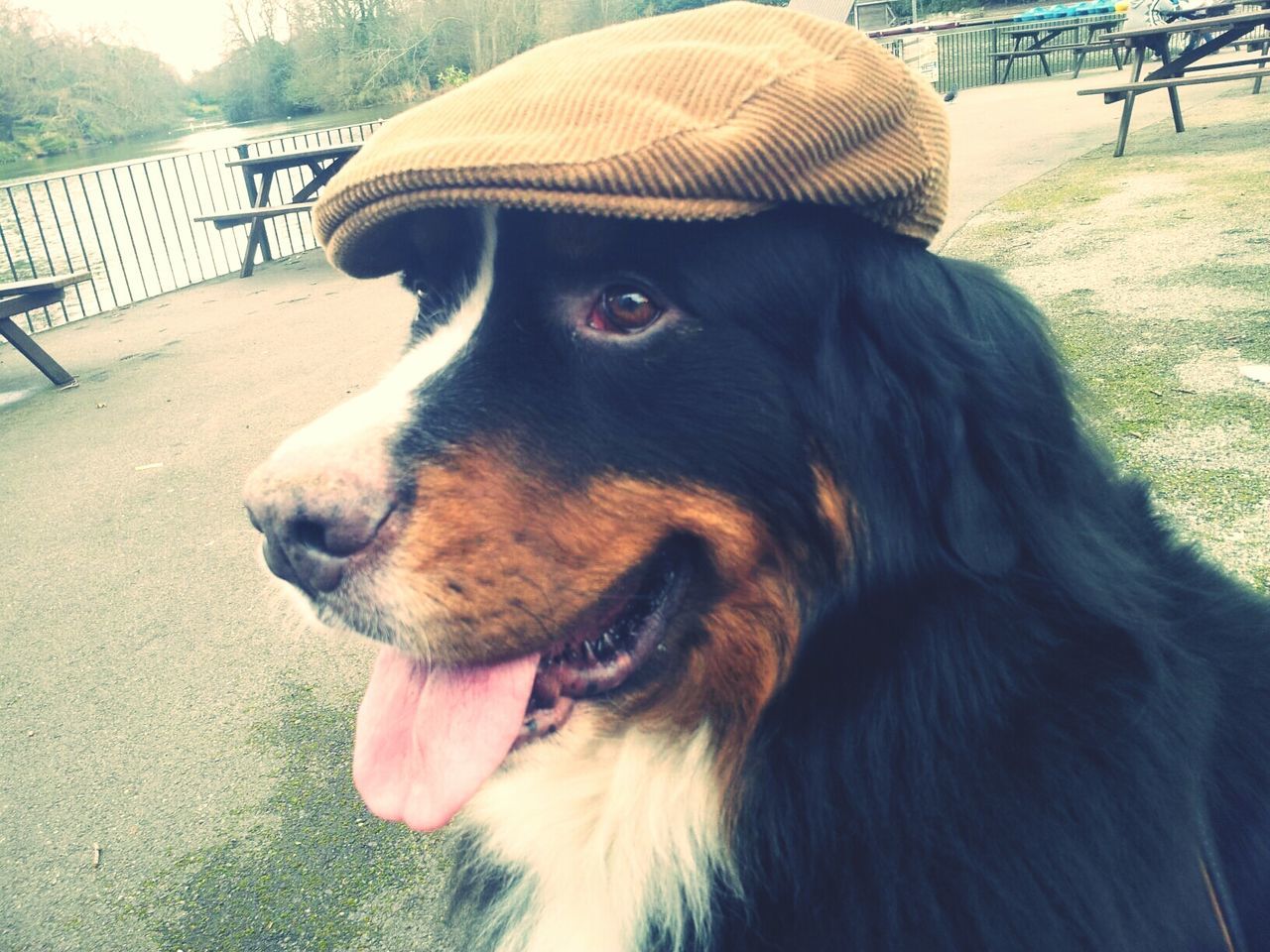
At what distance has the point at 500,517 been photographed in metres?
1.40

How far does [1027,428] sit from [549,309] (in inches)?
30.6

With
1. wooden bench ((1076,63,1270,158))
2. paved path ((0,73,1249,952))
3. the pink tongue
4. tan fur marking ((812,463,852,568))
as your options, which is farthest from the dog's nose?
wooden bench ((1076,63,1270,158))

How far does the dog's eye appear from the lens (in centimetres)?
145

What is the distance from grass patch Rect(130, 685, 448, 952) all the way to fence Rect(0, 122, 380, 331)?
28.4ft

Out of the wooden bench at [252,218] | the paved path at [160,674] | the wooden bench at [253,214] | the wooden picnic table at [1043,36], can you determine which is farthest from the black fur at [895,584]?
the wooden picnic table at [1043,36]

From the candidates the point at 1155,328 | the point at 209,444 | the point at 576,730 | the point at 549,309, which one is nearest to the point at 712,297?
the point at 549,309

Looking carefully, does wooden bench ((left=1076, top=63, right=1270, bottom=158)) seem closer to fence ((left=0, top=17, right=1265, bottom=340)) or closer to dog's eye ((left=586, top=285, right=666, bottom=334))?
fence ((left=0, top=17, right=1265, bottom=340))

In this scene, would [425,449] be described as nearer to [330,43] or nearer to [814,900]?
[814,900]

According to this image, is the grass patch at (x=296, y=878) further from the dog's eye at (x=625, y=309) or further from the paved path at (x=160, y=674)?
the dog's eye at (x=625, y=309)

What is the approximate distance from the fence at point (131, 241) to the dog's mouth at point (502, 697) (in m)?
9.60

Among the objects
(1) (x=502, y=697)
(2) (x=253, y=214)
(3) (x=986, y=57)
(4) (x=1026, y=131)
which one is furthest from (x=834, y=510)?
(3) (x=986, y=57)

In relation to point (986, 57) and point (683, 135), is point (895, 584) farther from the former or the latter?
point (986, 57)

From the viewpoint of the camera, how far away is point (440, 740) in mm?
1514

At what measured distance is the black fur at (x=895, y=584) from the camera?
1402 mm
